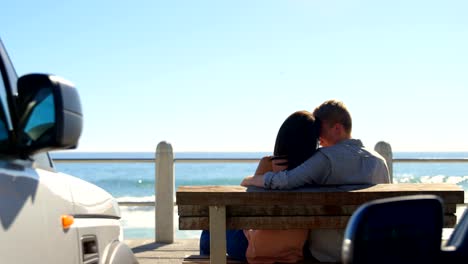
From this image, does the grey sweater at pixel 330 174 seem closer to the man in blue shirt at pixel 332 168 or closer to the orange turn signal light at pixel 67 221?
the man in blue shirt at pixel 332 168

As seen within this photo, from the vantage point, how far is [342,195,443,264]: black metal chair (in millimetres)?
1684

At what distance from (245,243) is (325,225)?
66 cm

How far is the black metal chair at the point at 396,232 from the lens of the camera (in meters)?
1.68

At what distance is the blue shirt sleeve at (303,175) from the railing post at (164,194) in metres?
5.07

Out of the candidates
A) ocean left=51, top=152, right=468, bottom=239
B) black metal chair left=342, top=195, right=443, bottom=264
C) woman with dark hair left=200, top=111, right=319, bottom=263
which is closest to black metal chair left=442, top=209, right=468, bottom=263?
black metal chair left=342, top=195, right=443, bottom=264

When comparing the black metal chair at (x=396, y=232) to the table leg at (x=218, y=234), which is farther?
the table leg at (x=218, y=234)

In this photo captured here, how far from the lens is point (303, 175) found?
4.05 m

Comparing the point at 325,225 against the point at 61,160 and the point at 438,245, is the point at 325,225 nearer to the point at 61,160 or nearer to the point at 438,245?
the point at 438,245

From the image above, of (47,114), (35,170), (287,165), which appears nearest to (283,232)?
(287,165)

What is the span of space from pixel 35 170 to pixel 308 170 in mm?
1933

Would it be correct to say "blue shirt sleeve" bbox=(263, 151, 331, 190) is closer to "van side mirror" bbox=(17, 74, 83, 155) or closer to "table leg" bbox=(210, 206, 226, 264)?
"table leg" bbox=(210, 206, 226, 264)

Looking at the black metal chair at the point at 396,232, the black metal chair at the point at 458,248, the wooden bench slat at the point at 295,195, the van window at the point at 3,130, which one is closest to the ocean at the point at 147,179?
the wooden bench slat at the point at 295,195

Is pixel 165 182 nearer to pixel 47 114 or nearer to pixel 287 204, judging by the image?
pixel 287 204

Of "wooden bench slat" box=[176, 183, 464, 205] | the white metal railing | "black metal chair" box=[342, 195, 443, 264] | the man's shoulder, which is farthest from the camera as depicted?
the white metal railing
